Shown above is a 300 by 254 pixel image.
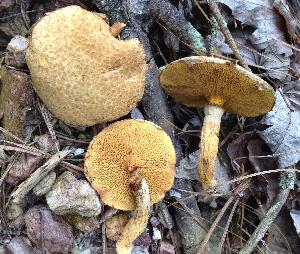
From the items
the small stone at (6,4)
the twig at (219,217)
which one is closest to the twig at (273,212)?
the twig at (219,217)

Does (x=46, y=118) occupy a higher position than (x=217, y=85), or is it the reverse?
(x=217, y=85)

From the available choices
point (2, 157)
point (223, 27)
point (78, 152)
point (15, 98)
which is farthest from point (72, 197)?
point (223, 27)

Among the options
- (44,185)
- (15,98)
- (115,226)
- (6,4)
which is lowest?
(115,226)

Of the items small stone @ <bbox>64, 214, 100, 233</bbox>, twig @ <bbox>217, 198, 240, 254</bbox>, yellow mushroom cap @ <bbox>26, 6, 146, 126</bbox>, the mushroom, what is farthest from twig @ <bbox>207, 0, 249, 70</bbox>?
small stone @ <bbox>64, 214, 100, 233</bbox>

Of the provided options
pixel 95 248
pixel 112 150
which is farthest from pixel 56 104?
pixel 95 248

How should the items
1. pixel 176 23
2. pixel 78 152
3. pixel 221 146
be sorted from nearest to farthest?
pixel 78 152, pixel 176 23, pixel 221 146

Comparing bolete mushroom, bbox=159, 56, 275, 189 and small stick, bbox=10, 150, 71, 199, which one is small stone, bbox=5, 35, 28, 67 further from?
bolete mushroom, bbox=159, 56, 275, 189

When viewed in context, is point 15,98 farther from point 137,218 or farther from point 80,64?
point 137,218
